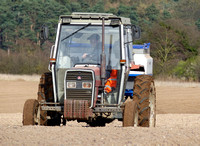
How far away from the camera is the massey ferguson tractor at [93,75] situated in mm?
10984

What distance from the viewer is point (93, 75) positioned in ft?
35.8

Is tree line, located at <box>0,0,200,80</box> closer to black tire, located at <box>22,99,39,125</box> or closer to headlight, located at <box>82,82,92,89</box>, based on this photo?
headlight, located at <box>82,82,92,89</box>

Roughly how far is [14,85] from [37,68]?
1308cm

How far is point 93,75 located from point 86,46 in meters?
1.09

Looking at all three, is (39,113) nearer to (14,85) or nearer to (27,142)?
(27,142)

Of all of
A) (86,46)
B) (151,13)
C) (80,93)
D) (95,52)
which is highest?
(151,13)

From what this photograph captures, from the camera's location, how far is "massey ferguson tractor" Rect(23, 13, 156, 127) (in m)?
11.0

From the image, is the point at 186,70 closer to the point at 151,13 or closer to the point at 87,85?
the point at 87,85

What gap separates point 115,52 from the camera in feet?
38.1

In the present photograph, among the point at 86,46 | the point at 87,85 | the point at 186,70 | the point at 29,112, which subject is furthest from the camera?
the point at 186,70

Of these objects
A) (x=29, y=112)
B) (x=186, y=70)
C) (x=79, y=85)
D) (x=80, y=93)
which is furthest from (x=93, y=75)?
(x=186, y=70)

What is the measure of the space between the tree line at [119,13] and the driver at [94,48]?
3.03ft

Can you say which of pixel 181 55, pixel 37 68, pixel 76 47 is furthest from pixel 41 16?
pixel 76 47

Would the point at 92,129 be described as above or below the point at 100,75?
below
